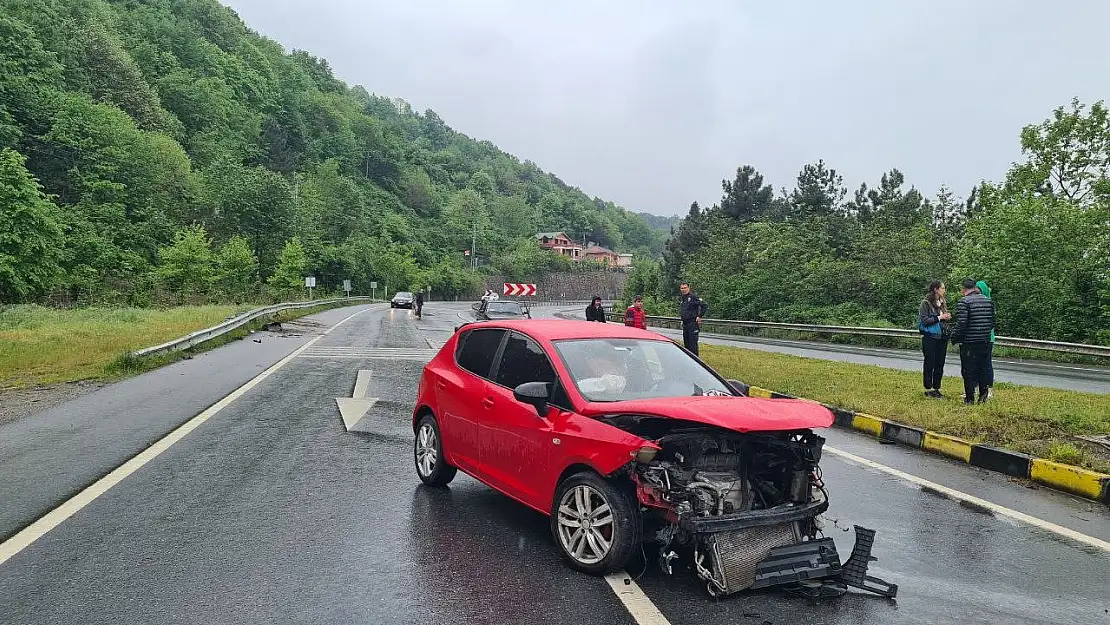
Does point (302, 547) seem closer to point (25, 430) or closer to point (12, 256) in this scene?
point (25, 430)

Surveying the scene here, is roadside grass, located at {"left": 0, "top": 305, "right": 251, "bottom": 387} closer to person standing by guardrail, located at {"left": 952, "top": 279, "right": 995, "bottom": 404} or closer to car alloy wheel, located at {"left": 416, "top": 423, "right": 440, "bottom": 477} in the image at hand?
car alloy wheel, located at {"left": 416, "top": 423, "right": 440, "bottom": 477}

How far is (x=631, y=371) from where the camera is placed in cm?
500

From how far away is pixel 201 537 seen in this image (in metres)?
4.64

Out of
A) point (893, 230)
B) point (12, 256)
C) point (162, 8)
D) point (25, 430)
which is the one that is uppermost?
point (162, 8)

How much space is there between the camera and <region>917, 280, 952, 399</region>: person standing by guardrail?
33.7ft

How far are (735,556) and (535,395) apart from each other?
153 centimetres

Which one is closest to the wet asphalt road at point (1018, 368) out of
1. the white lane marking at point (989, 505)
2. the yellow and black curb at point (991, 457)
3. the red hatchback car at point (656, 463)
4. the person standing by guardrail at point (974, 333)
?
the person standing by guardrail at point (974, 333)

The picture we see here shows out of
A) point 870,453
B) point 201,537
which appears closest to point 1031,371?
point 870,453

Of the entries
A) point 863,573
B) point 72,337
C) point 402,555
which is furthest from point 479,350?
point 72,337

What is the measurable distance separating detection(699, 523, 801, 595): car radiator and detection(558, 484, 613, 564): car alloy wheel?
582 mm

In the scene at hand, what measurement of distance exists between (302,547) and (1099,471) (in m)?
6.75

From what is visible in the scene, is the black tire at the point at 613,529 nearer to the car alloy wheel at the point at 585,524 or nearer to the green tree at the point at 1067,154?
the car alloy wheel at the point at 585,524

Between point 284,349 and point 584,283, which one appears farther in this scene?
point 584,283

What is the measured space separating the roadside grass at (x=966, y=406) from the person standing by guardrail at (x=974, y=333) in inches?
14.6
